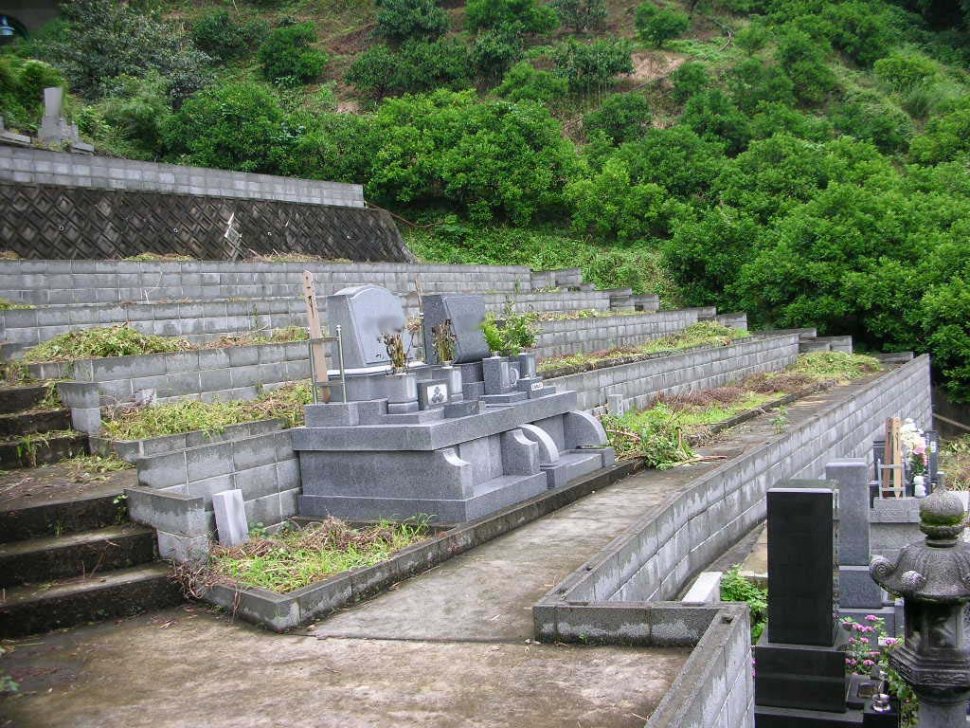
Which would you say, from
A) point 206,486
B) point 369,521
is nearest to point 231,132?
point 369,521

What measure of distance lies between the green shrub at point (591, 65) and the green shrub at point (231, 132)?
A: 15.3 metres

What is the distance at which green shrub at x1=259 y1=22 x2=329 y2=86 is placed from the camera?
36.2 metres

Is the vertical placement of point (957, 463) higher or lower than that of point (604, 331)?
lower

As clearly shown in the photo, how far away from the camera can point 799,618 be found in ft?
19.3

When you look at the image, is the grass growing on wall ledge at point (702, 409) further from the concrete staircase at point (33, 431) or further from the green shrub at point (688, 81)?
the green shrub at point (688, 81)

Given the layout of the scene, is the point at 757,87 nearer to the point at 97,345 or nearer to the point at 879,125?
the point at 879,125

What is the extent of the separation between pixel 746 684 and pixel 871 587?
3.35 metres

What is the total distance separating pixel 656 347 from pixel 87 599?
1260 cm

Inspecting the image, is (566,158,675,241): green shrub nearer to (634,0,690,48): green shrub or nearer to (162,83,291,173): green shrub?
(162,83,291,173): green shrub

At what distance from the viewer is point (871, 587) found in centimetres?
734

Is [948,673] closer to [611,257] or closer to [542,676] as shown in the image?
[542,676]

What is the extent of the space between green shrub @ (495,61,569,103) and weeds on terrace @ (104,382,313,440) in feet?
85.4

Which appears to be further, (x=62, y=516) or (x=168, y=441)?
(x=168, y=441)

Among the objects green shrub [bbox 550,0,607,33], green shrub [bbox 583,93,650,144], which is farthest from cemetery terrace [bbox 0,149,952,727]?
green shrub [bbox 550,0,607,33]
